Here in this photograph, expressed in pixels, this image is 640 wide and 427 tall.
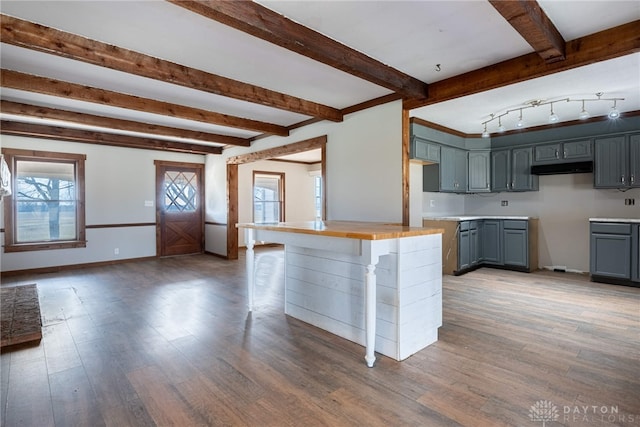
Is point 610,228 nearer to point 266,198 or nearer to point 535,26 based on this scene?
point 535,26

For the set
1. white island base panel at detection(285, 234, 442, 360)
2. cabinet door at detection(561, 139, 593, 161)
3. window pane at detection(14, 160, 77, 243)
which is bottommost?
white island base panel at detection(285, 234, 442, 360)

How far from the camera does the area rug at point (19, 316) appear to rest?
275cm

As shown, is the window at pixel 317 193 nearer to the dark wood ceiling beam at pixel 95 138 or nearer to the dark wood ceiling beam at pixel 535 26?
the dark wood ceiling beam at pixel 95 138

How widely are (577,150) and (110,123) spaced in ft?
23.3

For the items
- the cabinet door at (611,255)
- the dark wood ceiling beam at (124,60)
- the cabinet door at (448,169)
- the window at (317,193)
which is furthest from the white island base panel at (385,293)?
the window at (317,193)

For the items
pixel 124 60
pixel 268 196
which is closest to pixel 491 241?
pixel 268 196

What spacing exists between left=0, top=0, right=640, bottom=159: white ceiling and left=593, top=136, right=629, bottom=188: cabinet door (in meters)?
0.55

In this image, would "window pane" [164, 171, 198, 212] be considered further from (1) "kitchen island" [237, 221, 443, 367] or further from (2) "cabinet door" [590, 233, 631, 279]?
(2) "cabinet door" [590, 233, 631, 279]

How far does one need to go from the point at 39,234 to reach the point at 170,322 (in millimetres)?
4372

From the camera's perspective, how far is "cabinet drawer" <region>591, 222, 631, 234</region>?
4.43 m

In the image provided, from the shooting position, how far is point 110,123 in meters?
4.99

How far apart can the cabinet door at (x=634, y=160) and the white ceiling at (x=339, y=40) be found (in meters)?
0.47

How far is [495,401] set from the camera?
193 centimetres

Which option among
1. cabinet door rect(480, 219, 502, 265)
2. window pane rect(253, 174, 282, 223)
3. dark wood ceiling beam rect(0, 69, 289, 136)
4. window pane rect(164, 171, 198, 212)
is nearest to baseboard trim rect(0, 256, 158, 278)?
window pane rect(164, 171, 198, 212)
